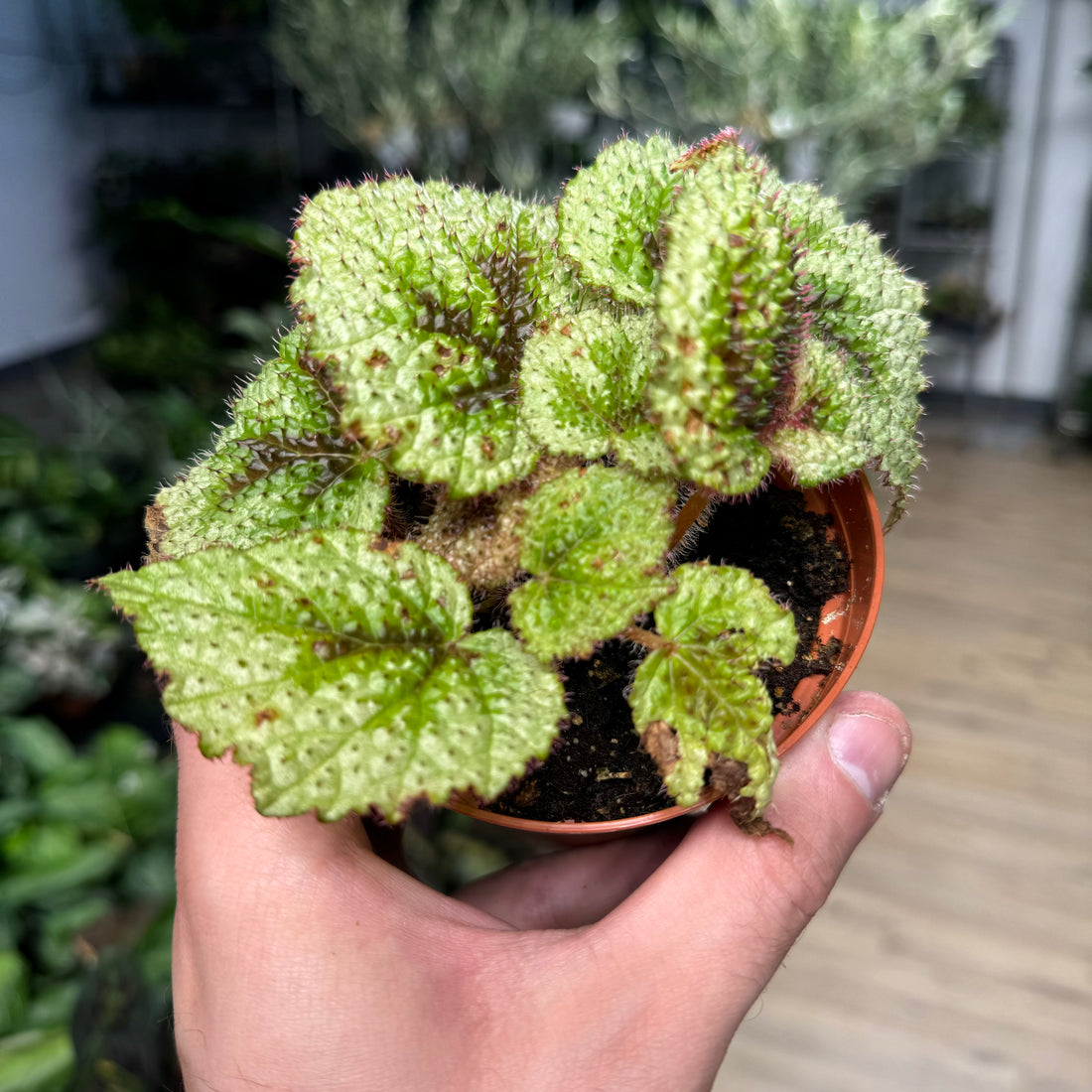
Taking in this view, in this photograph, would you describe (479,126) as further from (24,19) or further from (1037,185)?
(1037,185)

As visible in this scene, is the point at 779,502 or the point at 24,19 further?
the point at 24,19

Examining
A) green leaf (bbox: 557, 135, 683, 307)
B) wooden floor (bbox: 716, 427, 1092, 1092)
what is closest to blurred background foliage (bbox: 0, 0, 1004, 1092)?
green leaf (bbox: 557, 135, 683, 307)

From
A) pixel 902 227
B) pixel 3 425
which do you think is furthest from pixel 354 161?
pixel 902 227

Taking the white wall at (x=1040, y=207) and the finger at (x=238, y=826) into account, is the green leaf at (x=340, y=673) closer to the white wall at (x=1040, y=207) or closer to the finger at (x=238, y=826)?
the finger at (x=238, y=826)

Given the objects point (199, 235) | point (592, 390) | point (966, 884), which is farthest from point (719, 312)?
point (199, 235)

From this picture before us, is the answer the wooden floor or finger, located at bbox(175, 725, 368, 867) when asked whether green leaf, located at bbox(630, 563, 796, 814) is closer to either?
finger, located at bbox(175, 725, 368, 867)

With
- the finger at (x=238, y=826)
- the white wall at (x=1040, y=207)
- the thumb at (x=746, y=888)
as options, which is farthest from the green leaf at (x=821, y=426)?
the white wall at (x=1040, y=207)

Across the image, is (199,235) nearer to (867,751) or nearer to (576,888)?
(576,888)
